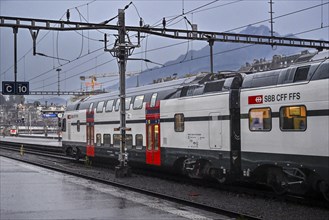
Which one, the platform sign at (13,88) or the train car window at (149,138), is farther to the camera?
the platform sign at (13,88)

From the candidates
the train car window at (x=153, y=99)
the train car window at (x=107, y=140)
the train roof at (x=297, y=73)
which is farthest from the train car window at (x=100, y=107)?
the train roof at (x=297, y=73)

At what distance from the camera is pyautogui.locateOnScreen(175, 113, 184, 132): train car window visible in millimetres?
16688

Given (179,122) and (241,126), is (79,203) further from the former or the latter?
(179,122)

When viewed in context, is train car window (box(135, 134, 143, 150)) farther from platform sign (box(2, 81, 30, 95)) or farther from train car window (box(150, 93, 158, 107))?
platform sign (box(2, 81, 30, 95))

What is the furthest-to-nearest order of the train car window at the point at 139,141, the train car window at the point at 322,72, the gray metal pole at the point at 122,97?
the train car window at the point at 139,141 → the gray metal pole at the point at 122,97 → the train car window at the point at 322,72

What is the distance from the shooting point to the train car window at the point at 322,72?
11.0 m

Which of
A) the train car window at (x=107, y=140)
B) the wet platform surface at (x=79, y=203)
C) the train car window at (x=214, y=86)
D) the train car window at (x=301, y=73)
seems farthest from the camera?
the train car window at (x=107, y=140)

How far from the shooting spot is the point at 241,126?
13.5 m

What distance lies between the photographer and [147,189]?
14984 millimetres

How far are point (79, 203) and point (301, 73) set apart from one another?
6.54 metres

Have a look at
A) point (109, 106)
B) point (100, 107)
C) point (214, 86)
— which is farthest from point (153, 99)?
point (100, 107)

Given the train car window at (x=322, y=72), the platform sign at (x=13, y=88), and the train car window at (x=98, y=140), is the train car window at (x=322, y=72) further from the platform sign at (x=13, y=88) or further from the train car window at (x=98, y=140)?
the platform sign at (x=13, y=88)

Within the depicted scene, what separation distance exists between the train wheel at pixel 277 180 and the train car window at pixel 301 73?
7.97ft

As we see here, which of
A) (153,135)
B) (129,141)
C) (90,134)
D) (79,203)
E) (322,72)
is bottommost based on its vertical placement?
(79,203)
